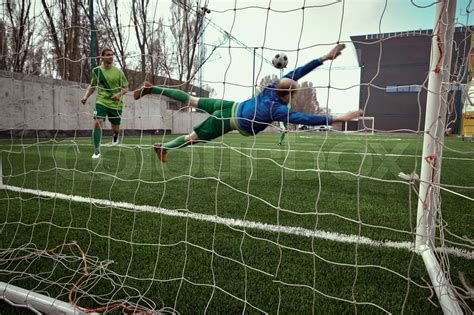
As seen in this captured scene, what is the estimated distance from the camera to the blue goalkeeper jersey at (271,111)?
5.00 feet

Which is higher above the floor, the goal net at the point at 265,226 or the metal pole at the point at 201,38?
the metal pole at the point at 201,38

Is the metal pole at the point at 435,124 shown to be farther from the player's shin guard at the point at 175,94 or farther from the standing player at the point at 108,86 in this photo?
the standing player at the point at 108,86

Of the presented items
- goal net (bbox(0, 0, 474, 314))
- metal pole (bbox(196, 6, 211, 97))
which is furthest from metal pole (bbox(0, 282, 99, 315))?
metal pole (bbox(196, 6, 211, 97))

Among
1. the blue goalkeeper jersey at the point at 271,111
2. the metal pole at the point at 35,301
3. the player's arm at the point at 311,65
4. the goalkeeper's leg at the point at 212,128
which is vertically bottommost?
the metal pole at the point at 35,301

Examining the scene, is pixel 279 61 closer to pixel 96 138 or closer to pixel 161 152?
pixel 161 152

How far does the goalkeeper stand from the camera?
1.52 m

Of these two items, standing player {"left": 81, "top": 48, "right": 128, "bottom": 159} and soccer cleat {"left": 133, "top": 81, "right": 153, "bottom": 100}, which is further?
standing player {"left": 81, "top": 48, "right": 128, "bottom": 159}

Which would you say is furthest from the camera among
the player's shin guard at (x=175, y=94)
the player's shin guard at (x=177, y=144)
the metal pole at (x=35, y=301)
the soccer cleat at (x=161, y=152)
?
the soccer cleat at (x=161, y=152)

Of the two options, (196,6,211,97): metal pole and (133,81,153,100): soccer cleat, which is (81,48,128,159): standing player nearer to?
(133,81,153,100): soccer cleat

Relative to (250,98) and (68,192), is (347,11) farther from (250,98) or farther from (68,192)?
(68,192)

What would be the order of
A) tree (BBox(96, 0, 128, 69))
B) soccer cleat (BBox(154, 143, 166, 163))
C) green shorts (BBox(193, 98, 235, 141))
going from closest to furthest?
green shorts (BBox(193, 98, 235, 141)) → soccer cleat (BBox(154, 143, 166, 163)) → tree (BBox(96, 0, 128, 69))

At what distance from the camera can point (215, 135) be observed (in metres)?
1.79

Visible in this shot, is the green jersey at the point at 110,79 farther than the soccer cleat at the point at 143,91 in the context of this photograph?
Yes

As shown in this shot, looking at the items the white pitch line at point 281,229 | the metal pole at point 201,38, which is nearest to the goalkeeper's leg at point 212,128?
the metal pole at point 201,38
